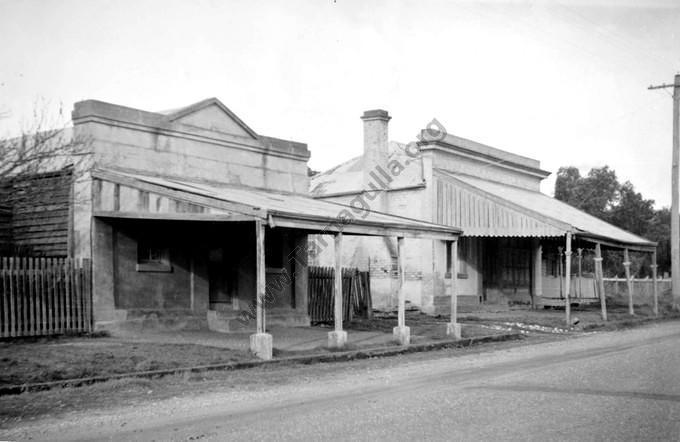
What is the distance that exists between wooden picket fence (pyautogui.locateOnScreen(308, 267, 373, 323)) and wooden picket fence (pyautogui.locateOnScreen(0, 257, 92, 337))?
23.5ft

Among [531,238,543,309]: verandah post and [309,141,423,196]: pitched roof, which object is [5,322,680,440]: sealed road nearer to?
[309,141,423,196]: pitched roof

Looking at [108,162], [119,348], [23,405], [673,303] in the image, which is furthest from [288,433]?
[673,303]

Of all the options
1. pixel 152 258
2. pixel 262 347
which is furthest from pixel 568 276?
pixel 262 347

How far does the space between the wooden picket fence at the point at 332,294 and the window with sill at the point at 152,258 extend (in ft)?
16.8

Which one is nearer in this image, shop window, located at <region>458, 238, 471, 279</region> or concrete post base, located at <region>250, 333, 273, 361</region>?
concrete post base, located at <region>250, 333, 273, 361</region>

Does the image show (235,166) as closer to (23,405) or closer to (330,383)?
(330,383)

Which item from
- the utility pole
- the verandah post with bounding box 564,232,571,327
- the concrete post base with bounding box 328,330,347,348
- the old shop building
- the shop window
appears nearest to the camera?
the concrete post base with bounding box 328,330,347,348

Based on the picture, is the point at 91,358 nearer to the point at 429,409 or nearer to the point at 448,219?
the point at 429,409

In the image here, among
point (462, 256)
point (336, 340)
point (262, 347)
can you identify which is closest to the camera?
point (262, 347)

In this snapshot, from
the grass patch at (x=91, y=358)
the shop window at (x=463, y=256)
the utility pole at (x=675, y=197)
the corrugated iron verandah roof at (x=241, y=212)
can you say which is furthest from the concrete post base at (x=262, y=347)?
the utility pole at (x=675, y=197)

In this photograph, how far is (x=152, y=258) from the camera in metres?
18.0

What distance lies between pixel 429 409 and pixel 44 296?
1005 cm

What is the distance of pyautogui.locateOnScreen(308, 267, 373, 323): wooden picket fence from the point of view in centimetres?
2242

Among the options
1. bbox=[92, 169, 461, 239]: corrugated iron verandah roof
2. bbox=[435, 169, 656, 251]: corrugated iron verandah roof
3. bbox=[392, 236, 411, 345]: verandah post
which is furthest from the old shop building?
bbox=[92, 169, 461, 239]: corrugated iron verandah roof
